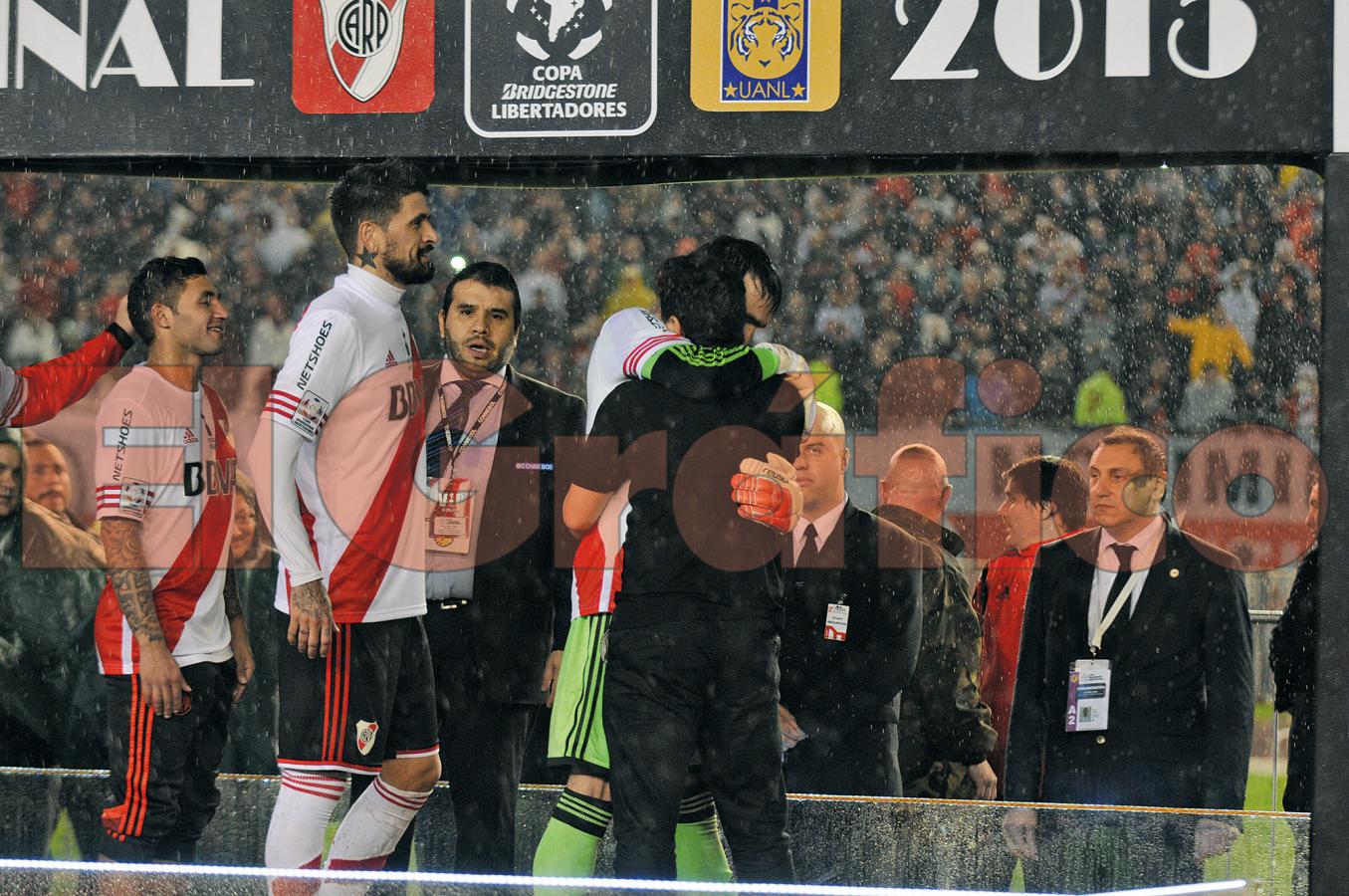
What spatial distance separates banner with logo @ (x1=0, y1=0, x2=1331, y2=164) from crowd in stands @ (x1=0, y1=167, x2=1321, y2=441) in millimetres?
Answer: 750

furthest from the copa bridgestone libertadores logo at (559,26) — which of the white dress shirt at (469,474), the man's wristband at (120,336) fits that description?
the man's wristband at (120,336)

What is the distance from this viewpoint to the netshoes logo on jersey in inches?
157

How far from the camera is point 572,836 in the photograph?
146 inches

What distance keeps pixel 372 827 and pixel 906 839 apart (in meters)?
1.51

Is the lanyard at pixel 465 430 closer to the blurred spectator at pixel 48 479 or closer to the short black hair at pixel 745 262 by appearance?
the short black hair at pixel 745 262

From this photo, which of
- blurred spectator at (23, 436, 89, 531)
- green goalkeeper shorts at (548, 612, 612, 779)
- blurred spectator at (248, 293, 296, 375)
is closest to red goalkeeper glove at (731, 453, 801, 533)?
green goalkeeper shorts at (548, 612, 612, 779)

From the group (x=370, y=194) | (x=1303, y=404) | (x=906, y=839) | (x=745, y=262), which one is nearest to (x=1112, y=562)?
(x=906, y=839)

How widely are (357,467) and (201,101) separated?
0.99 metres

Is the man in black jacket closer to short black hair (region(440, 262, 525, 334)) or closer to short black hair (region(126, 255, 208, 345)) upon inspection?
short black hair (region(440, 262, 525, 334))

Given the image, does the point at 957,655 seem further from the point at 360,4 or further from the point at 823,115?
the point at 360,4

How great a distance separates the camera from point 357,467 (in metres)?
4.03

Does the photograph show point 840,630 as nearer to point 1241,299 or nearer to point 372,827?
point 372,827

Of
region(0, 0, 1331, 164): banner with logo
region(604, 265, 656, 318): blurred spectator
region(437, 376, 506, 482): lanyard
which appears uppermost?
region(0, 0, 1331, 164): banner with logo

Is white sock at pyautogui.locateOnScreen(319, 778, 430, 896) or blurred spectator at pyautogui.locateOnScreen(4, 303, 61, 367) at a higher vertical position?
blurred spectator at pyautogui.locateOnScreen(4, 303, 61, 367)
